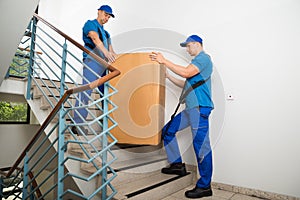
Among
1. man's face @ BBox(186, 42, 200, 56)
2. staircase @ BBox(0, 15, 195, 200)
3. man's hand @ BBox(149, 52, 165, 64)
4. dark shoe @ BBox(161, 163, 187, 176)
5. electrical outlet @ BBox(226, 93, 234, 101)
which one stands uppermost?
man's face @ BBox(186, 42, 200, 56)

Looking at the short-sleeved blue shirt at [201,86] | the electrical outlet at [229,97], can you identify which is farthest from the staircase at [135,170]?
the electrical outlet at [229,97]

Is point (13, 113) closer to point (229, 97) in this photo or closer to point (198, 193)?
point (198, 193)

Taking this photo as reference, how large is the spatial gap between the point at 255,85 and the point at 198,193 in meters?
1.29

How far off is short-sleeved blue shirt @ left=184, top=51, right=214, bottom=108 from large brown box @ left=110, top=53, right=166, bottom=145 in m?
0.37

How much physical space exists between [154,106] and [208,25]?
122 centimetres

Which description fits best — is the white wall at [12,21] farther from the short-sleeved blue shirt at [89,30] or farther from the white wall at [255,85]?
the white wall at [255,85]

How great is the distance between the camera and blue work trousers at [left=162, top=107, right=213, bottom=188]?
7.75 feet

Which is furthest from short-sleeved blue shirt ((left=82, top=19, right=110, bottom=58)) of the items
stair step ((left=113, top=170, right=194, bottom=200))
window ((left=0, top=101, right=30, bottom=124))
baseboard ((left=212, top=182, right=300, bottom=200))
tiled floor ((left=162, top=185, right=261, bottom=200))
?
window ((left=0, top=101, right=30, bottom=124))

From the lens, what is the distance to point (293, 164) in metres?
2.23

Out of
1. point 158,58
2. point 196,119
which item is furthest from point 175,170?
point 158,58

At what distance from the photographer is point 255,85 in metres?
2.49

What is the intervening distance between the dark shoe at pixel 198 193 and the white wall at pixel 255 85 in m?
0.38

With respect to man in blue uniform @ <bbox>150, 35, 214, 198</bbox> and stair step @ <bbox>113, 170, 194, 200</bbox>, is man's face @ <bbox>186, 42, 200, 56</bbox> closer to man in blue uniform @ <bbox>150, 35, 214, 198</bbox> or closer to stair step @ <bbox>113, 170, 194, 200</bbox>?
man in blue uniform @ <bbox>150, 35, 214, 198</bbox>

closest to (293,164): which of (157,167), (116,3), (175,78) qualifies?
(157,167)
